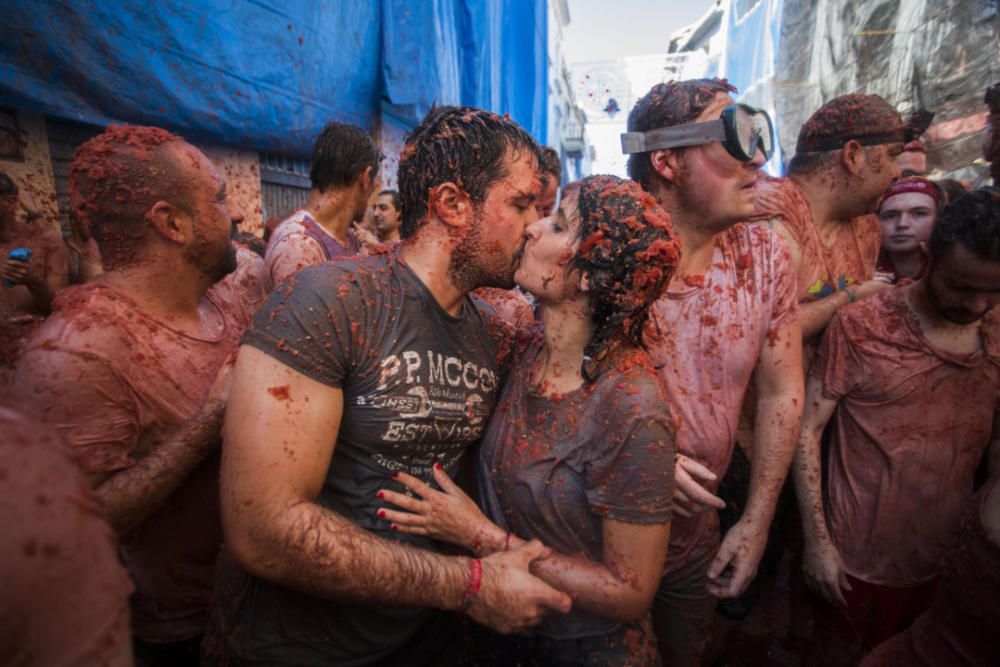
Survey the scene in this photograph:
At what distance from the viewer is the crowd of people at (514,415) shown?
5.10ft

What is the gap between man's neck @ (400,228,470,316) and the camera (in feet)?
5.99

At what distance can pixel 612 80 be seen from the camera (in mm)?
25500

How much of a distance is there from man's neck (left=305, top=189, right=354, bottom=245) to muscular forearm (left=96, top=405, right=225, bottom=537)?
6.86 ft

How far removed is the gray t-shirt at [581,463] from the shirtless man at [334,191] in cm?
205

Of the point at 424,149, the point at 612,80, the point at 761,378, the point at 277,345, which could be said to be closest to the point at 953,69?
the point at 761,378

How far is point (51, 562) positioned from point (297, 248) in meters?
2.80

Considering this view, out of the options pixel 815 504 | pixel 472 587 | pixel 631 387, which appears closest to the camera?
pixel 472 587

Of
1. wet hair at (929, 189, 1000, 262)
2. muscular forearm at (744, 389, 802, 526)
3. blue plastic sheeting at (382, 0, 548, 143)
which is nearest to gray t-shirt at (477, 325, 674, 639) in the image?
muscular forearm at (744, 389, 802, 526)

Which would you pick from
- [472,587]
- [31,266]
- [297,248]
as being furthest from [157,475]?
[31,266]

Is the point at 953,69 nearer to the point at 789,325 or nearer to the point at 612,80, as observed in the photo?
the point at 789,325

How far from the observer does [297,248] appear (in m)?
3.11

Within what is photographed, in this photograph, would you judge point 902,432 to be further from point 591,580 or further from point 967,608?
point 591,580

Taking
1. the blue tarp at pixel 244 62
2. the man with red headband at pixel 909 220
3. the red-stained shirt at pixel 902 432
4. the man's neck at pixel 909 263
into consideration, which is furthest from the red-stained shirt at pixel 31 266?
the man's neck at pixel 909 263

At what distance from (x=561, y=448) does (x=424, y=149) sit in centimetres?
126
